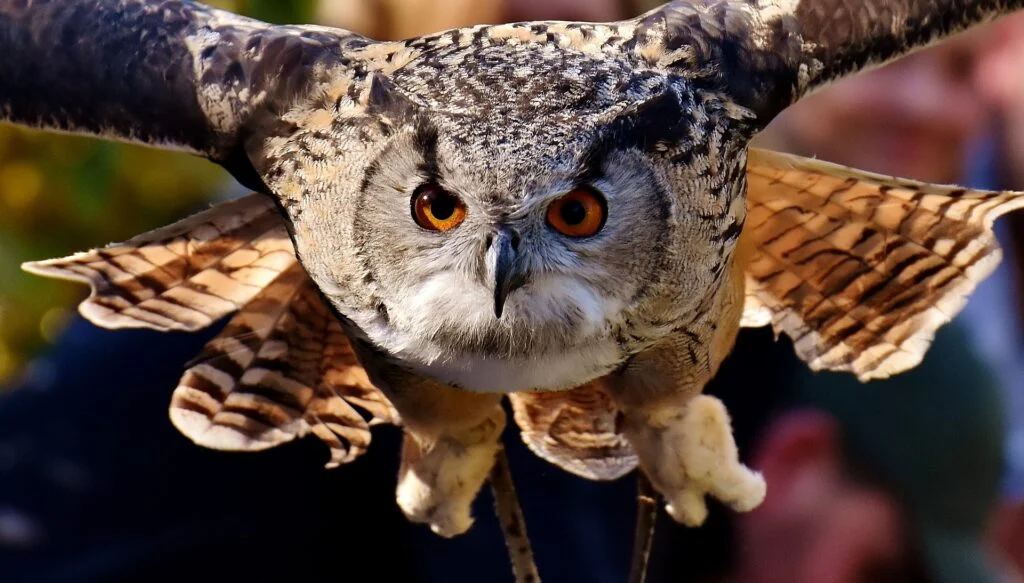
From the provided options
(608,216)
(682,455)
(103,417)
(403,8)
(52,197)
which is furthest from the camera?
(103,417)

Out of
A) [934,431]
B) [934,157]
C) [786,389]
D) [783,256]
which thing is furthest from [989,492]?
[783,256]

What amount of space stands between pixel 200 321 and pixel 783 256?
50 cm

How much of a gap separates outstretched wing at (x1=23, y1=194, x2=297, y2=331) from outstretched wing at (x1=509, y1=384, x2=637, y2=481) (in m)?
0.27

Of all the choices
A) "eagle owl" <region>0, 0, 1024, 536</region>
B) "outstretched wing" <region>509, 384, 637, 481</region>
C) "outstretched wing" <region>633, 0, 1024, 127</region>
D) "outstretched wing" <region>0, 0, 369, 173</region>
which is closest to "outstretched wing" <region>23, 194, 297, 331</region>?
"eagle owl" <region>0, 0, 1024, 536</region>

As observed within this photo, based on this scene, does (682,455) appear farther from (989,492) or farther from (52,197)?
(989,492)

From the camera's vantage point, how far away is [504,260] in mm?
676

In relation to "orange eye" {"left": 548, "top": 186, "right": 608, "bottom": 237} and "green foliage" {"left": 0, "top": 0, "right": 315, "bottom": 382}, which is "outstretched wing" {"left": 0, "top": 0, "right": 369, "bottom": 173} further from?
"green foliage" {"left": 0, "top": 0, "right": 315, "bottom": 382}

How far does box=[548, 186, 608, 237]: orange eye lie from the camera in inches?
27.4

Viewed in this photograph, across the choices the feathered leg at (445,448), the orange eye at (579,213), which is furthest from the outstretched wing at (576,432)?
the orange eye at (579,213)

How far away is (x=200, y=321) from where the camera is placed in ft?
3.11

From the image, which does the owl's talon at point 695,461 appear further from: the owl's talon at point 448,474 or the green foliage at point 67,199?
the green foliage at point 67,199

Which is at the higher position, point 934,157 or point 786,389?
point 934,157

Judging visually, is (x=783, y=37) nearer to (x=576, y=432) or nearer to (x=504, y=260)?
(x=504, y=260)

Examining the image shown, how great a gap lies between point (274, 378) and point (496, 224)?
41 centimetres
